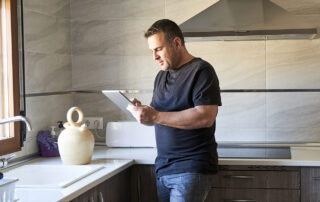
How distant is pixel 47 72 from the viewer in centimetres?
327

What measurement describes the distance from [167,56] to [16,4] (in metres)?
0.96

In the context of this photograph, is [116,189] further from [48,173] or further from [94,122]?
[94,122]

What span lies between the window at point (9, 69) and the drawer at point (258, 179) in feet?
3.76

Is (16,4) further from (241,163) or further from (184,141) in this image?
(241,163)

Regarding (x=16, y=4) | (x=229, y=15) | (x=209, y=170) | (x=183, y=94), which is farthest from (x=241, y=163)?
(x=16, y=4)

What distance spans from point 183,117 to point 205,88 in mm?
166

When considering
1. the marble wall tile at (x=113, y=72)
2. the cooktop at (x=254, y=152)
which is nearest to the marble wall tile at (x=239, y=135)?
the cooktop at (x=254, y=152)

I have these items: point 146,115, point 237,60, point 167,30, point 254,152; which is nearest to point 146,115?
point 146,115

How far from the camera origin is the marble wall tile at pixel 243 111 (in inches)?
134

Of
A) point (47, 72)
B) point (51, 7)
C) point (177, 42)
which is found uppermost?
point (51, 7)

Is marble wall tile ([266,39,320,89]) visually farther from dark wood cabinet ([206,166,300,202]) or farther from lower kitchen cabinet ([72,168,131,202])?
lower kitchen cabinet ([72,168,131,202])

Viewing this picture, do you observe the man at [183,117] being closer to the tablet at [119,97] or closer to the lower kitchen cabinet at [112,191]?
the tablet at [119,97]

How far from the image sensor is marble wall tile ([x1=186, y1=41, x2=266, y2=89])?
3400 millimetres

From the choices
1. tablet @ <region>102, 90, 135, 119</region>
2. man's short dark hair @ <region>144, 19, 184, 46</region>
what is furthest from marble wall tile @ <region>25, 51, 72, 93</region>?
man's short dark hair @ <region>144, 19, 184, 46</region>
